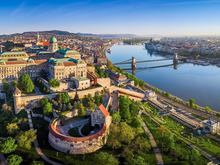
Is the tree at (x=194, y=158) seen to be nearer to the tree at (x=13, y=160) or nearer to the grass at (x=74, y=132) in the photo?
the grass at (x=74, y=132)

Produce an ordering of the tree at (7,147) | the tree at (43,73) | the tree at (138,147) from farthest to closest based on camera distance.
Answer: the tree at (43,73) < the tree at (138,147) < the tree at (7,147)

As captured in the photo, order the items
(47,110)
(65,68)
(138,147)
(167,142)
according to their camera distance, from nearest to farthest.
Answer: (138,147) → (167,142) → (47,110) → (65,68)

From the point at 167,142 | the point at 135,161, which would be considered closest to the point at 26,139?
the point at 135,161

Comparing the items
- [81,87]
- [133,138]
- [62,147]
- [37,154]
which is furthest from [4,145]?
[81,87]

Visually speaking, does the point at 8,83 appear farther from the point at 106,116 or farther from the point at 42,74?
the point at 106,116

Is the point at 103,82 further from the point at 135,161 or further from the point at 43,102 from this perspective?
the point at 135,161

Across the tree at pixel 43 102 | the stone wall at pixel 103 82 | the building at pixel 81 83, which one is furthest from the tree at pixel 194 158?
the stone wall at pixel 103 82

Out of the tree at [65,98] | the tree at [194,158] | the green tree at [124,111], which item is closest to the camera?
the tree at [194,158]

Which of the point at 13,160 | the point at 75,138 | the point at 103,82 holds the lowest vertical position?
the point at 13,160

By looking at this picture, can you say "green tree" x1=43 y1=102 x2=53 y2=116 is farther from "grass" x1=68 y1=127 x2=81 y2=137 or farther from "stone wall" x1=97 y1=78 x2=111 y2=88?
"stone wall" x1=97 y1=78 x2=111 y2=88
